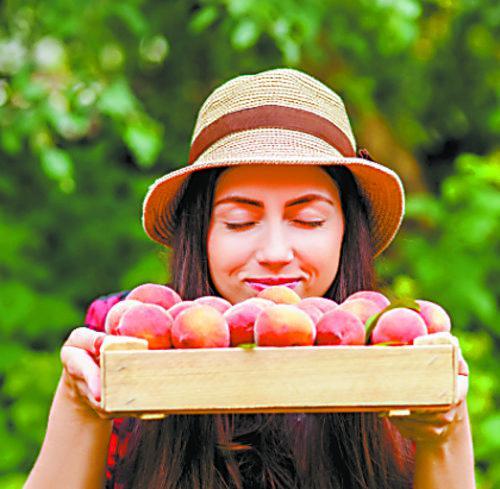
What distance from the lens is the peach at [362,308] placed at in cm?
133

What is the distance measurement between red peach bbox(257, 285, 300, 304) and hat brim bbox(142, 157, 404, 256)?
0.26 metres

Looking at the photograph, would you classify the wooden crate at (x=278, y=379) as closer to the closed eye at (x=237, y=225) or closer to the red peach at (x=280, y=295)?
the red peach at (x=280, y=295)

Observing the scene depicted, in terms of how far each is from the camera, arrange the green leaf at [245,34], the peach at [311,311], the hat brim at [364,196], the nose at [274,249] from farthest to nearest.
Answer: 1. the green leaf at [245,34]
2. the hat brim at [364,196]
3. the nose at [274,249]
4. the peach at [311,311]

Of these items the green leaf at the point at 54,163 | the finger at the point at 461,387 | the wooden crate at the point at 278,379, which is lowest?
the wooden crate at the point at 278,379

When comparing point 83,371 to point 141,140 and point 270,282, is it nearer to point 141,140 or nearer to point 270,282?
point 270,282

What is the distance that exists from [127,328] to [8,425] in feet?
8.81

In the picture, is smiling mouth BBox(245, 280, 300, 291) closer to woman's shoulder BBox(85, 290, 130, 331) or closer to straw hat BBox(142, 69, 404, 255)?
straw hat BBox(142, 69, 404, 255)

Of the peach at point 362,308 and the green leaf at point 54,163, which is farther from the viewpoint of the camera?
the green leaf at point 54,163

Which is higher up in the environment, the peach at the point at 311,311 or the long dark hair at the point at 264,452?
the peach at the point at 311,311

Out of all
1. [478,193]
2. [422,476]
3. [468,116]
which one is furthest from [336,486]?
[468,116]

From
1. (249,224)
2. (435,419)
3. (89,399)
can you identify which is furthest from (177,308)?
(435,419)

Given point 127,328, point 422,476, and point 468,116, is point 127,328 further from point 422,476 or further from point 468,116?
point 468,116

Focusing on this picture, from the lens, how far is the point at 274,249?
1.50 m

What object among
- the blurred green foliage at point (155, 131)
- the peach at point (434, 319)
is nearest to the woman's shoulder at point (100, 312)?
the peach at point (434, 319)
